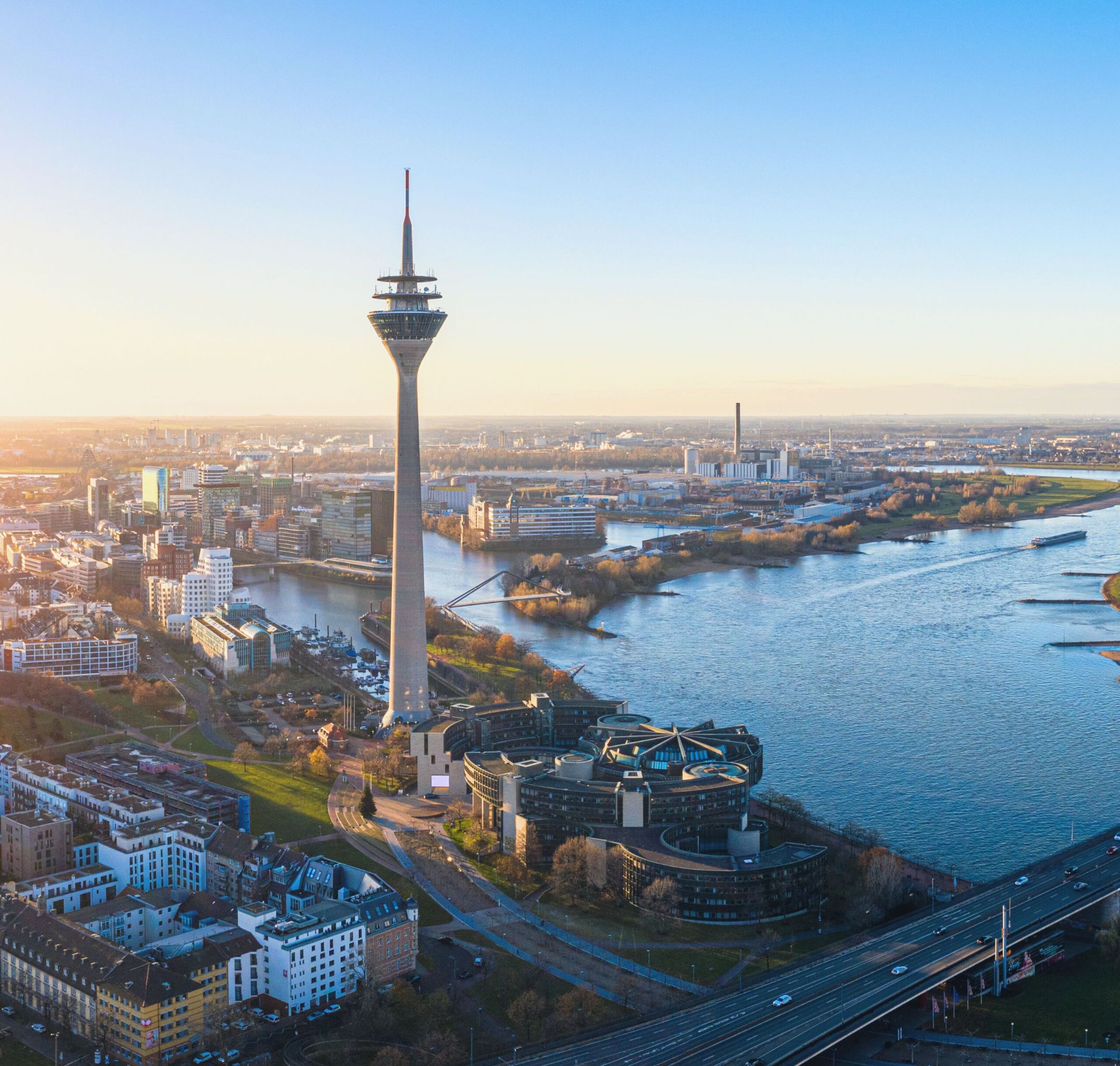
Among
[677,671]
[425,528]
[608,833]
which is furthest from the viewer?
[425,528]

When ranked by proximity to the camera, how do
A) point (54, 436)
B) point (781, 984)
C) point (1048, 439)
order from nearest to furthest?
point (781, 984)
point (54, 436)
point (1048, 439)

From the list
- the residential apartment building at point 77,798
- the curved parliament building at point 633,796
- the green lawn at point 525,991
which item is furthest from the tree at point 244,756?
the green lawn at point 525,991

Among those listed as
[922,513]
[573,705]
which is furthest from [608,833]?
[922,513]

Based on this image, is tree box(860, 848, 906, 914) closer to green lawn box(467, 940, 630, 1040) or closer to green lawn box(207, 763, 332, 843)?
green lawn box(467, 940, 630, 1040)

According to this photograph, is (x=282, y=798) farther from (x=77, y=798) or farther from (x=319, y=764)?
(x=77, y=798)

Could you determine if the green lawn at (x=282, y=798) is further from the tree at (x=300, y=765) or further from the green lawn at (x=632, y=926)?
the green lawn at (x=632, y=926)

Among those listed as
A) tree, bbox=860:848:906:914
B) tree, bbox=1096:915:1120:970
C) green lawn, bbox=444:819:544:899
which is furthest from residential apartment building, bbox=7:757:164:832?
tree, bbox=1096:915:1120:970

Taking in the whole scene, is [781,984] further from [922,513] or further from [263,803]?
[922,513]
